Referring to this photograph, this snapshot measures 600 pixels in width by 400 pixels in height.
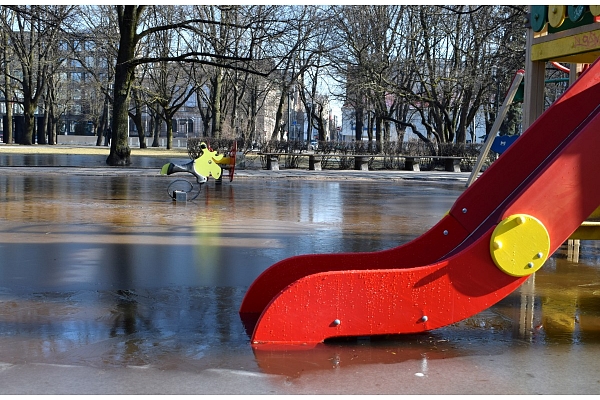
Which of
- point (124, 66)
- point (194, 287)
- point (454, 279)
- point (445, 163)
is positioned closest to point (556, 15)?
point (454, 279)

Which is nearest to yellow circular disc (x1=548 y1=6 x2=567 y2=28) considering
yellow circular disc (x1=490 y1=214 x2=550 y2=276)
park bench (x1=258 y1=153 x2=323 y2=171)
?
yellow circular disc (x1=490 y1=214 x2=550 y2=276)

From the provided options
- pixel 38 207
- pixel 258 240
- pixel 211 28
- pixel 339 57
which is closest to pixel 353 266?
pixel 258 240

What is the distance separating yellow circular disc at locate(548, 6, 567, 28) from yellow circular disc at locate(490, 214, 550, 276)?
13.9ft

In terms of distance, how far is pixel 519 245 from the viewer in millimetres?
5195

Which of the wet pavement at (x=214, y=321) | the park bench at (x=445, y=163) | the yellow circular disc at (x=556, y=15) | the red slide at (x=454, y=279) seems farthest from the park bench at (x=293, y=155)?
the red slide at (x=454, y=279)

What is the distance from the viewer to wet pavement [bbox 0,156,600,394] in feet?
15.0

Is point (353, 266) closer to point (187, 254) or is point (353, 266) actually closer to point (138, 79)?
point (187, 254)

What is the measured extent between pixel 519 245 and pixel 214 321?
2.54 meters

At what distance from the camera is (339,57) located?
40.0m

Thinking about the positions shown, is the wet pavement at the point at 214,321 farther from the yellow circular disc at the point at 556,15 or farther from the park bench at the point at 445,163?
the park bench at the point at 445,163

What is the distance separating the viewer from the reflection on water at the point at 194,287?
17.0 ft

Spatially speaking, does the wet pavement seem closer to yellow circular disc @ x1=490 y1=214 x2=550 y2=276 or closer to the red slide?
the red slide

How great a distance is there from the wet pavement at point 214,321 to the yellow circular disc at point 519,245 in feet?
2.14

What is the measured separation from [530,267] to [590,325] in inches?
54.4
